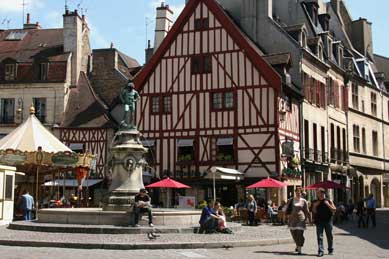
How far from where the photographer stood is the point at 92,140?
117ft

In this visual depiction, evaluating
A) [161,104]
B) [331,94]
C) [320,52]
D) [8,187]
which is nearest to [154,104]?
[161,104]

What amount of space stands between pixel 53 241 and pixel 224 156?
58.5 feet

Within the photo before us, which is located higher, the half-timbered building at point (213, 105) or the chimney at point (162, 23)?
the chimney at point (162, 23)

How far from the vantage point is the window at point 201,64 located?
31.8 meters

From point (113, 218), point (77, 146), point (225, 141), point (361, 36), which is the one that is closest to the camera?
point (113, 218)

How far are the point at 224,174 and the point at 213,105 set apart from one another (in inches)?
197

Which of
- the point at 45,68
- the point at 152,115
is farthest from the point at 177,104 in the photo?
the point at 45,68

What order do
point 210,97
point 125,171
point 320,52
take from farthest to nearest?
point 320,52 < point 210,97 < point 125,171

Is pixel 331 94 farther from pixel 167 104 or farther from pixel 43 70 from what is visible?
pixel 43 70

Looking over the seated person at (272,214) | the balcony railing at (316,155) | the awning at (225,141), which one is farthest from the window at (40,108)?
the seated person at (272,214)

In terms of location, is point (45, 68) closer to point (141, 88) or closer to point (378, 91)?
point (141, 88)

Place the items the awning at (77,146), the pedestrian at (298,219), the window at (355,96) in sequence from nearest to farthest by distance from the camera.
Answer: the pedestrian at (298,219) < the awning at (77,146) < the window at (355,96)

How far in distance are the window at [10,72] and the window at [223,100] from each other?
542 inches

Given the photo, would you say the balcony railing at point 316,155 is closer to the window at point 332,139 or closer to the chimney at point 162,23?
the window at point 332,139
